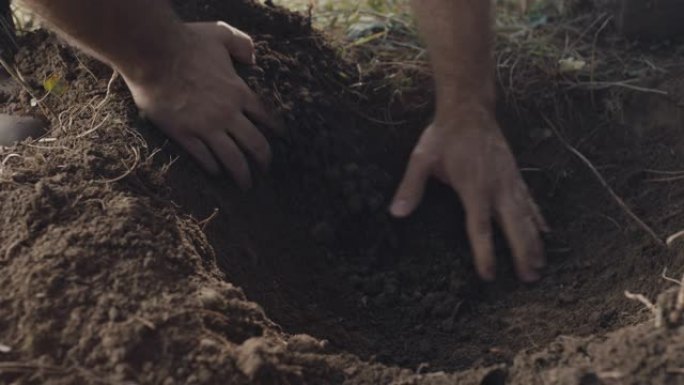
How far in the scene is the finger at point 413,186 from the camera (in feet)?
7.05

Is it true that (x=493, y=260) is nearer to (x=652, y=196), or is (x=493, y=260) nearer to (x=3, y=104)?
(x=652, y=196)

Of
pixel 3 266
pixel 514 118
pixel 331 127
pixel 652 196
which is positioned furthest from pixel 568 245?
pixel 3 266

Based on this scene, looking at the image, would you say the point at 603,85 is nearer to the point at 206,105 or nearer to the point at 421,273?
the point at 421,273

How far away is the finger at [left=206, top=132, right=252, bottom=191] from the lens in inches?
79.2

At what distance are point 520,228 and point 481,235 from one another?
0.29ft

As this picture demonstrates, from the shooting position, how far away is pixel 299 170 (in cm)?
221

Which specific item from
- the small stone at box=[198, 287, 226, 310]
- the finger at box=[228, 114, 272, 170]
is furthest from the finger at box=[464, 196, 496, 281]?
the small stone at box=[198, 287, 226, 310]

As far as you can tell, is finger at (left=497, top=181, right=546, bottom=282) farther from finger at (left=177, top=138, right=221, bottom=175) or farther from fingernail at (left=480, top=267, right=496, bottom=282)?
finger at (left=177, top=138, right=221, bottom=175)

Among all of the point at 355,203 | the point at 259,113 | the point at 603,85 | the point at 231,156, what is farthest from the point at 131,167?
the point at 603,85

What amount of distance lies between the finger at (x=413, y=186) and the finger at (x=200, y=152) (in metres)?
0.45

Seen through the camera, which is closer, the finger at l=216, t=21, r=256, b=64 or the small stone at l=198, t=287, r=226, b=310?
the small stone at l=198, t=287, r=226, b=310

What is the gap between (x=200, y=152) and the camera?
6.54 feet

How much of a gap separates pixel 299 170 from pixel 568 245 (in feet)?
2.22

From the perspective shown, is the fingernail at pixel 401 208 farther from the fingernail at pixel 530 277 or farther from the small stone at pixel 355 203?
the fingernail at pixel 530 277
